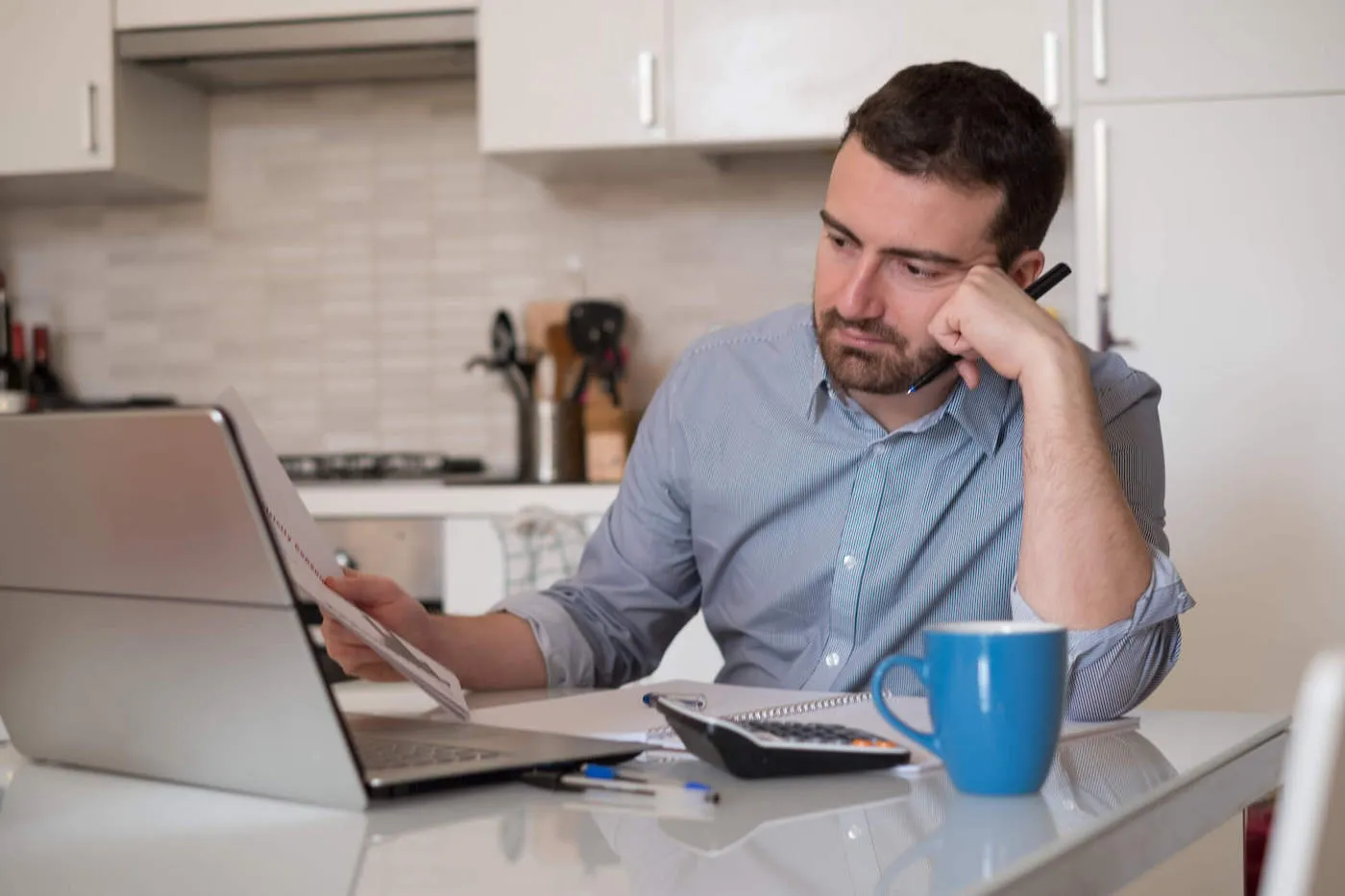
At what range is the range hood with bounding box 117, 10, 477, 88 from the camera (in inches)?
122

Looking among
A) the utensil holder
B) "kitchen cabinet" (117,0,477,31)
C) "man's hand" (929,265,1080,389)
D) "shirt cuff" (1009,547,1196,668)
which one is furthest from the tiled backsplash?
"shirt cuff" (1009,547,1196,668)

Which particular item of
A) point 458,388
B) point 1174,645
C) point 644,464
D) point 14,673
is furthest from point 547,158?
point 14,673

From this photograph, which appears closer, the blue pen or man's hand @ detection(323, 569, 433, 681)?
the blue pen

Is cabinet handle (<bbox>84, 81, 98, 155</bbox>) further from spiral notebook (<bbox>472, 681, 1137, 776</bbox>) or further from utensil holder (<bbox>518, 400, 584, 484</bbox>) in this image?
spiral notebook (<bbox>472, 681, 1137, 776</bbox>)

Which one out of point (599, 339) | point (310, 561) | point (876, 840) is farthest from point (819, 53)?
point (876, 840)

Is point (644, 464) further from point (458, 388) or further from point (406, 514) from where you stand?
point (458, 388)

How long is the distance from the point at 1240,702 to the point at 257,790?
86.9 inches

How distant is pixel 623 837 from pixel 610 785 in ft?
0.38

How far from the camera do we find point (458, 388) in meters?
3.42

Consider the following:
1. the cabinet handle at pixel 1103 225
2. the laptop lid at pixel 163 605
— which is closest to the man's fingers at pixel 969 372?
the laptop lid at pixel 163 605

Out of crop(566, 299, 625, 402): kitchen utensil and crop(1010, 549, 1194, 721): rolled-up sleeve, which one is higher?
crop(566, 299, 625, 402): kitchen utensil

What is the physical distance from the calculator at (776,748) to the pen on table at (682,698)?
115mm

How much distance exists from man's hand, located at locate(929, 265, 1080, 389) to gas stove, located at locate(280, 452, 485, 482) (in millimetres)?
1841

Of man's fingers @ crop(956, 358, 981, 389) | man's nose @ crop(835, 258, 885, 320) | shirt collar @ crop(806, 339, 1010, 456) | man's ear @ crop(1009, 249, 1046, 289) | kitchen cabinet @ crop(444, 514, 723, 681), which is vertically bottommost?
kitchen cabinet @ crop(444, 514, 723, 681)
